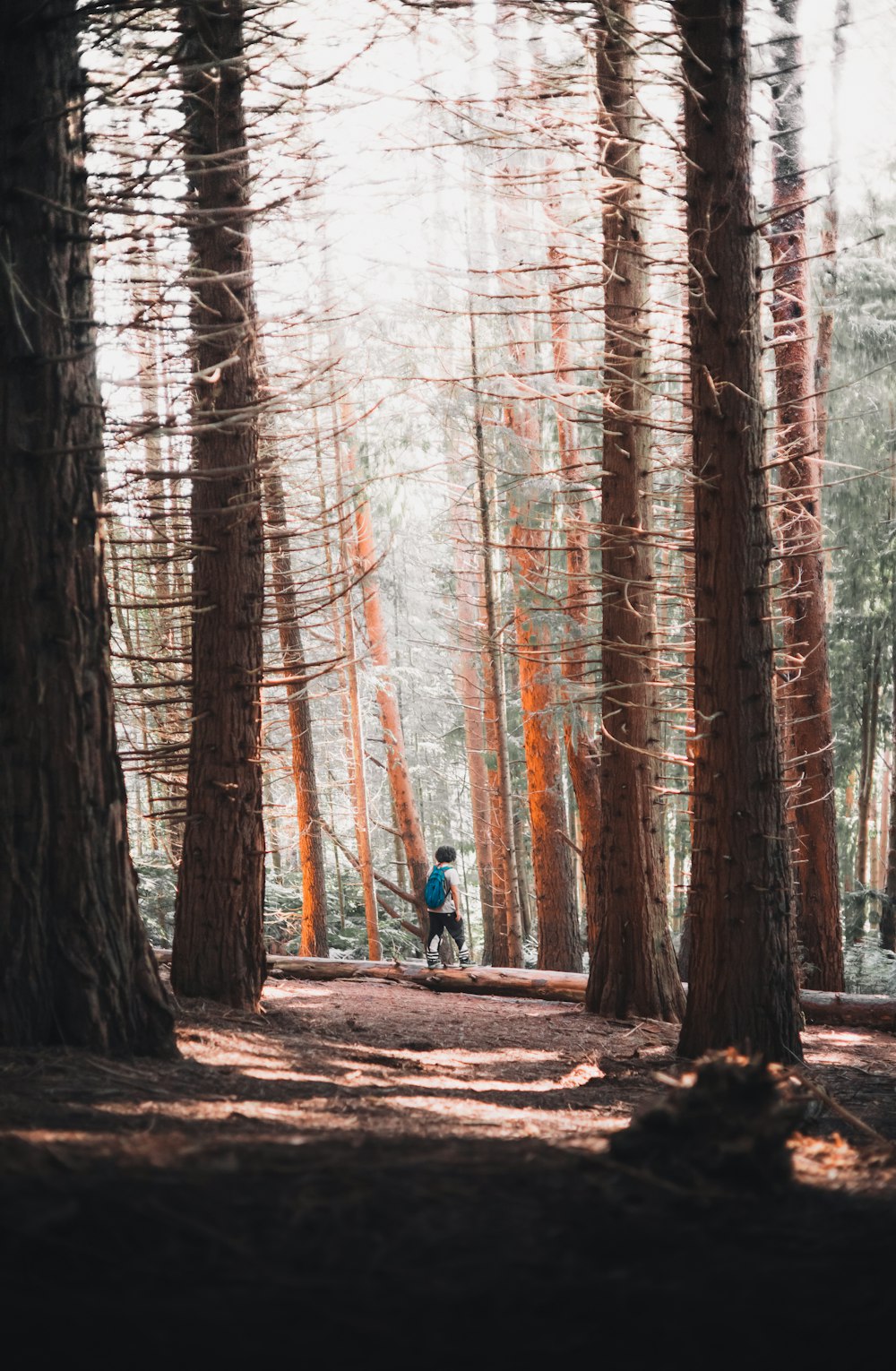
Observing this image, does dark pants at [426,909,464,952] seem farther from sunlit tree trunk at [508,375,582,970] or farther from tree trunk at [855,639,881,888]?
tree trunk at [855,639,881,888]

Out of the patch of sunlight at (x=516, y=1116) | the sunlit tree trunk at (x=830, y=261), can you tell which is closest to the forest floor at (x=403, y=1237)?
the patch of sunlight at (x=516, y=1116)

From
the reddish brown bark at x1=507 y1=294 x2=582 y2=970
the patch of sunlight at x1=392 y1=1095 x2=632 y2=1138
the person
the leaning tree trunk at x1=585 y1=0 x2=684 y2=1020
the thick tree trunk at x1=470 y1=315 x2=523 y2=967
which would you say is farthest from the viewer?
the thick tree trunk at x1=470 y1=315 x2=523 y2=967

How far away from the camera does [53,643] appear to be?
5.27 metres

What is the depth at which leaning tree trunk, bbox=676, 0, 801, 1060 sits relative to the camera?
712cm

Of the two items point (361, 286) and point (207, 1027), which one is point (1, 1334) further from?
point (361, 286)

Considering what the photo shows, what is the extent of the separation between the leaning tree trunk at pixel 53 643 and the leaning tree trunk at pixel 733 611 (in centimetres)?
362

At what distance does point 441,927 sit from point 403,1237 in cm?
1149

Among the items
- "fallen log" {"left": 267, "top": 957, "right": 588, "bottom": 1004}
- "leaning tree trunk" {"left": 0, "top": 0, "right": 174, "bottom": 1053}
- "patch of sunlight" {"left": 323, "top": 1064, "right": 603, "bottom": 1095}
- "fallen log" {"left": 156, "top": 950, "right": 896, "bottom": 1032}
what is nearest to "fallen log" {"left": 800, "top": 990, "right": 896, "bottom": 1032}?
"fallen log" {"left": 156, "top": 950, "right": 896, "bottom": 1032}

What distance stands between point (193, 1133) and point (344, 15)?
Result: 10047mm

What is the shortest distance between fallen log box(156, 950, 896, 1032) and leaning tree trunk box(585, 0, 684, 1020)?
4.79ft

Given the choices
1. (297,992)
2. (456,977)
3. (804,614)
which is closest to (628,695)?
(456,977)

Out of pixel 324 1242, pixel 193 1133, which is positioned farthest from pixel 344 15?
pixel 324 1242

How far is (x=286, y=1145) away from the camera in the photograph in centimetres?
326

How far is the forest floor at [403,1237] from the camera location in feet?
7.09
